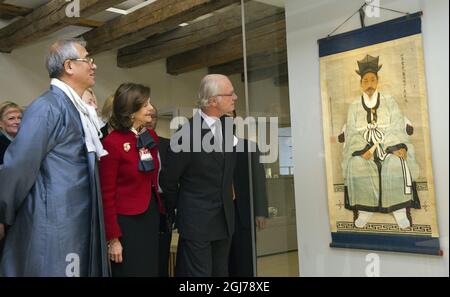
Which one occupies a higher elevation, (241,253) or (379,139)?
(379,139)

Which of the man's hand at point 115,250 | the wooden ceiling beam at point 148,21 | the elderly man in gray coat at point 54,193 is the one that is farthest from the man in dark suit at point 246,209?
the wooden ceiling beam at point 148,21

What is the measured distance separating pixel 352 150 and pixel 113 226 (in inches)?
34.3

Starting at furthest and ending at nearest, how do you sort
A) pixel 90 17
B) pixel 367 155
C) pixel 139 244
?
pixel 90 17, pixel 139 244, pixel 367 155

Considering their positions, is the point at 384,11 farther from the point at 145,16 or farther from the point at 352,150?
the point at 145,16

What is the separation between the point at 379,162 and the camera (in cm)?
151

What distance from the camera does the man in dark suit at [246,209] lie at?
1.83 meters

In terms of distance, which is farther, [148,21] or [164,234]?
[148,21]

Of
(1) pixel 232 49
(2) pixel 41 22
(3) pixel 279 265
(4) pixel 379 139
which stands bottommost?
(3) pixel 279 265

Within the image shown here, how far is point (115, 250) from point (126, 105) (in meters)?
0.53

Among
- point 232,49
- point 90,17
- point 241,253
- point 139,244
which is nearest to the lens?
point 139,244

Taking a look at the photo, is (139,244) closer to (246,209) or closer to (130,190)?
(130,190)

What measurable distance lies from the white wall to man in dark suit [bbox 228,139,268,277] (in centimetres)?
18

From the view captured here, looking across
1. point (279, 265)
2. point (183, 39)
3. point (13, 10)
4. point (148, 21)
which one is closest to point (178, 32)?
point (183, 39)

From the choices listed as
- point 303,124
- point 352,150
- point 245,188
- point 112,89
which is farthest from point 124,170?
point 112,89
